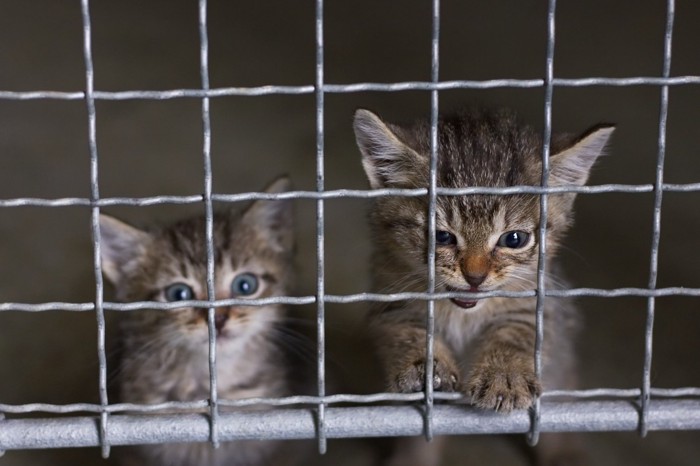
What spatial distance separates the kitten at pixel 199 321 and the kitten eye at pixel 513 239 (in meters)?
0.71

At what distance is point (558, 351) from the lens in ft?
7.77

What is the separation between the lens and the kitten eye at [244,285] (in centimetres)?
256

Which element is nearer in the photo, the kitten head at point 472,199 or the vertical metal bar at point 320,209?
the vertical metal bar at point 320,209

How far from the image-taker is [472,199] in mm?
2020

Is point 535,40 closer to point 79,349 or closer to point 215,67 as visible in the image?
point 215,67

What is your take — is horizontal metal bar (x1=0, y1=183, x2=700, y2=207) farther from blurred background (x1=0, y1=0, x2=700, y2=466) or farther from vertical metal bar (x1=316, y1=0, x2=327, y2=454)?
blurred background (x1=0, y1=0, x2=700, y2=466)

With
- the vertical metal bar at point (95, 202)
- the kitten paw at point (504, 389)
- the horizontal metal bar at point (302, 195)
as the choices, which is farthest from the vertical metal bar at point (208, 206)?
the kitten paw at point (504, 389)

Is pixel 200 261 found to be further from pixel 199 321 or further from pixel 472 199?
pixel 472 199

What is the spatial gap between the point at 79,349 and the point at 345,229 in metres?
1.18

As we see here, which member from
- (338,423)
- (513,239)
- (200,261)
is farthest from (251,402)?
(200,261)

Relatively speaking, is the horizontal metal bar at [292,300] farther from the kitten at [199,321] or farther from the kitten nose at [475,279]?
the kitten at [199,321]

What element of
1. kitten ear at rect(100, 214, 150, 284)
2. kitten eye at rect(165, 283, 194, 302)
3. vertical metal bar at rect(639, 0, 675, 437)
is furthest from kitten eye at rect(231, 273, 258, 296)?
vertical metal bar at rect(639, 0, 675, 437)

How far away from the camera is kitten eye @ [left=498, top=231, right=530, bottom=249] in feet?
6.66

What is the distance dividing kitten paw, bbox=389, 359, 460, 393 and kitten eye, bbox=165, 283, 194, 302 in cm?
77
